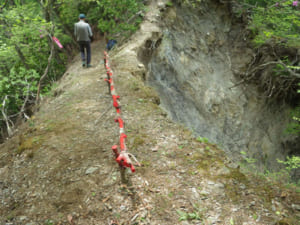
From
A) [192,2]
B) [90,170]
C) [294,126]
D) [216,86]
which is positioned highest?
[192,2]

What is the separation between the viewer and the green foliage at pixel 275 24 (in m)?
8.62

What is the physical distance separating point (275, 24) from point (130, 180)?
10547mm

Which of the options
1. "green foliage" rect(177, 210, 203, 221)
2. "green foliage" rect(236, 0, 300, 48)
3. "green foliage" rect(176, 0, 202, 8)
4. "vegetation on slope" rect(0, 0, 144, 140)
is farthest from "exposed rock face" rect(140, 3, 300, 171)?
"green foliage" rect(177, 210, 203, 221)

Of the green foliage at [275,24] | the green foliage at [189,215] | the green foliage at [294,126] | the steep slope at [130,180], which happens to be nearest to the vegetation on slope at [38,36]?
the steep slope at [130,180]

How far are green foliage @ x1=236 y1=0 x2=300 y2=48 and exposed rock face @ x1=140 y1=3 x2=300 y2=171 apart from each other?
1109 millimetres

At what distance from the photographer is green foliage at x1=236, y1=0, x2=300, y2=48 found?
862cm

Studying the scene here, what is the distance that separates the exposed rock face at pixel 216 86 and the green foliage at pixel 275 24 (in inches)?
43.7

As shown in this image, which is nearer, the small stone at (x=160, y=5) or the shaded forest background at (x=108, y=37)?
the shaded forest background at (x=108, y=37)

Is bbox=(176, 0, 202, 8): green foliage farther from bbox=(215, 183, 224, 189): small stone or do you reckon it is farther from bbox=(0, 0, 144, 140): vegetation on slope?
bbox=(215, 183, 224, 189): small stone

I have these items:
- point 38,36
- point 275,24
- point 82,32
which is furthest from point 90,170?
point 275,24

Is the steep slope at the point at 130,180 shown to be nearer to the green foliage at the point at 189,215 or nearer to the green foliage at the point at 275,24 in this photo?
the green foliage at the point at 189,215

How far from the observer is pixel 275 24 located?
973 centimetres

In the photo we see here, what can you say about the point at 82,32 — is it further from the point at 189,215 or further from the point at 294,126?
the point at 294,126

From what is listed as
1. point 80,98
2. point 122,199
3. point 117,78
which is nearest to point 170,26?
point 117,78
